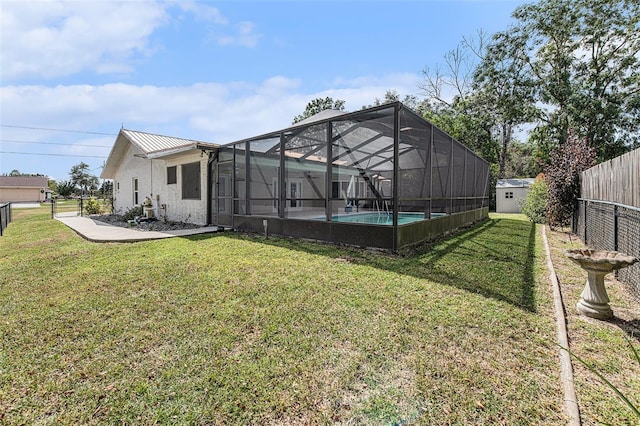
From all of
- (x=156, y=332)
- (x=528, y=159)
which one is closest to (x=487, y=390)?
(x=156, y=332)

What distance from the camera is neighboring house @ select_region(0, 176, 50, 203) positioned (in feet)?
137

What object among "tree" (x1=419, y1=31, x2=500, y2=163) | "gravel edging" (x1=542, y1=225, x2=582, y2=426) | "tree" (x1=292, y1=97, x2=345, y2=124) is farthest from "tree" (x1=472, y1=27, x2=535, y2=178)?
"gravel edging" (x1=542, y1=225, x2=582, y2=426)

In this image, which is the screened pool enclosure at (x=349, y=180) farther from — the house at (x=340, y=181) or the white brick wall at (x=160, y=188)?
the white brick wall at (x=160, y=188)

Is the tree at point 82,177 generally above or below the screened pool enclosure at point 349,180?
above

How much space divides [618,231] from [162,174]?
14.4 meters

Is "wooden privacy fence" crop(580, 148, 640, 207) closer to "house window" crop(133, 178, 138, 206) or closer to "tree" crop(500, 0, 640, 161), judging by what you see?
"tree" crop(500, 0, 640, 161)

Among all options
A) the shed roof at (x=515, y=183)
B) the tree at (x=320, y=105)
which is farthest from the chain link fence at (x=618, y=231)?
the tree at (x=320, y=105)

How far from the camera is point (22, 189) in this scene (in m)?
43.3

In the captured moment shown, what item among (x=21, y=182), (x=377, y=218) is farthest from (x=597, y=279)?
(x=21, y=182)

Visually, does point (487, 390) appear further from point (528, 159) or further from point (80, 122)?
point (80, 122)

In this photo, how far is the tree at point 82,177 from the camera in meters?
56.3

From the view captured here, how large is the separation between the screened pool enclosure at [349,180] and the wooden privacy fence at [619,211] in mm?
3233

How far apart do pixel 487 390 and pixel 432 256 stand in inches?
159

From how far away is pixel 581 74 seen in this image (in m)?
20.8
